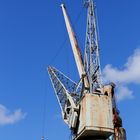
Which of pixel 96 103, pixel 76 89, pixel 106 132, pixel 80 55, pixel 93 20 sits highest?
pixel 93 20

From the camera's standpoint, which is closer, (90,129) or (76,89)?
(90,129)

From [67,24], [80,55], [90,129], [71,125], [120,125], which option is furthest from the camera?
[120,125]

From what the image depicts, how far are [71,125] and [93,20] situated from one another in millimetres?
14942

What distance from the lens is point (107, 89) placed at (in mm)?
56844

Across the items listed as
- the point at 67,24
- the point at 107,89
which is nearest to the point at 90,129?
the point at 107,89

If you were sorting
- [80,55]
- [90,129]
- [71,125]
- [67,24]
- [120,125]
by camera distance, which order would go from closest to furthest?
[90,129] < [71,125] < [80,55] < [67,24] < [120,125]

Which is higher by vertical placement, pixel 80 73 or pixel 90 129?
pixel 80 73

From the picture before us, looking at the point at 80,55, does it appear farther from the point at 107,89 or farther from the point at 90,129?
the point at 90,129

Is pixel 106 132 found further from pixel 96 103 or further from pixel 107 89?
pixel 107 89

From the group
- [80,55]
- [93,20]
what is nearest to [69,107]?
[80,55]

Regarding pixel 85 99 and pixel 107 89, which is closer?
pixel 85 99

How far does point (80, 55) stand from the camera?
52094 millimetres

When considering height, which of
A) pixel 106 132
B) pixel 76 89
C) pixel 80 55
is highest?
pixel 80 55

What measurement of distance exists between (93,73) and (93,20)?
26.2 ft
